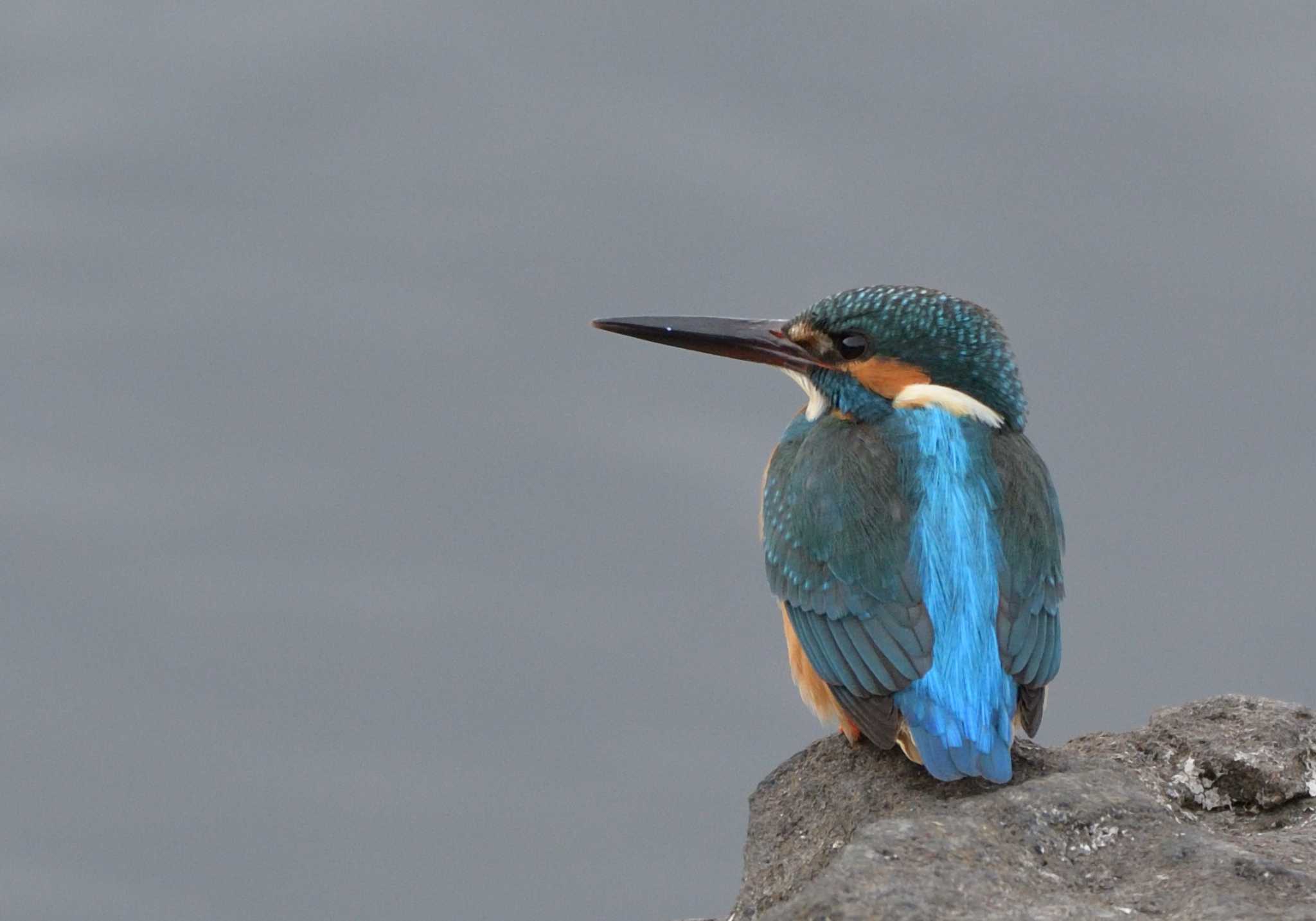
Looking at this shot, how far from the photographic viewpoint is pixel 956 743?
3479 mm

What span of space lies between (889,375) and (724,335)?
553 mm

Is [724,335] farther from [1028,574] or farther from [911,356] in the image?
[1028,574]

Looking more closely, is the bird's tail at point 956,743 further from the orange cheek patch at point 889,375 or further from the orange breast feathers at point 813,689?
the orange cheek patch at point 889,375

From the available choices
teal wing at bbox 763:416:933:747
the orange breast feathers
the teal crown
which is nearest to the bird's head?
the teal crown

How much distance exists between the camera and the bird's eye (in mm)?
4352

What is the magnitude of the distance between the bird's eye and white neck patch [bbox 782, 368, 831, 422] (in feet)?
0.43

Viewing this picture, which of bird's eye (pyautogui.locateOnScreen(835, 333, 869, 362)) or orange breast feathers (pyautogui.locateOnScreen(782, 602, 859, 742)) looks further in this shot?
bird's eye (pyautogui.locateOnScreen(835, 333, 869, 362))

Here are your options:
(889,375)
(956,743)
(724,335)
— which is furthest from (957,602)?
(724,335)

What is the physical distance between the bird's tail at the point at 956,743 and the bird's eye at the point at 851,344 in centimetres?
106

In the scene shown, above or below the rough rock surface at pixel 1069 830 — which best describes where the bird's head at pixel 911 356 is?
above

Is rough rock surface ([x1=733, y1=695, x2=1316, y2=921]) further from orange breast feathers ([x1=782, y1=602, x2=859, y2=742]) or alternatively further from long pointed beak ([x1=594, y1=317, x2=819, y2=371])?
long pointed beak ([x1=594, y1=317, x2=819, y2=371])

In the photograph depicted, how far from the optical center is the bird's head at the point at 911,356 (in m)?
4.30

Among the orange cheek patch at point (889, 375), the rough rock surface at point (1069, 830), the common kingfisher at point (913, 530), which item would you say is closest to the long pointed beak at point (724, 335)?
the common kingfisher at point (913, 530)

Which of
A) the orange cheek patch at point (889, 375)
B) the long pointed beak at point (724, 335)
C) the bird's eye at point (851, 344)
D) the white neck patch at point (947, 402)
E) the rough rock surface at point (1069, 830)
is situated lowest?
the rough rock surface at point (1069, 830)
